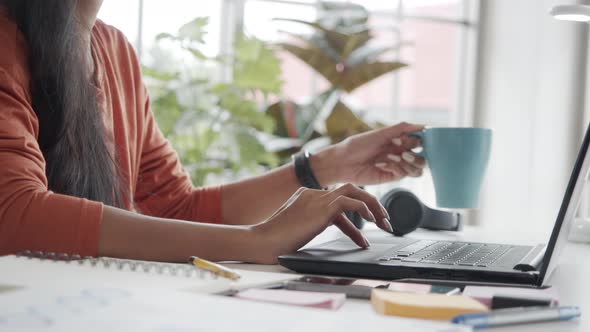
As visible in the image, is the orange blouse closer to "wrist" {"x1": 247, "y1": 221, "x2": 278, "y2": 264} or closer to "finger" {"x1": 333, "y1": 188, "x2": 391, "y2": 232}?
"wrist" {"x1": 247, "y1": 221, "x2": 278, "y2": 264}

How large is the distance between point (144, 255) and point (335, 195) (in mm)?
255

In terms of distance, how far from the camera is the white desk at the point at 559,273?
1.85 feet

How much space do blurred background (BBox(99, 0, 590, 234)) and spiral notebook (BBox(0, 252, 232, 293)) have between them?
7.67ft

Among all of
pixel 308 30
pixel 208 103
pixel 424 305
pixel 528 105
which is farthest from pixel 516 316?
pixel 528 105

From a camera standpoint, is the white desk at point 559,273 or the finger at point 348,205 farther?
the finger at point 348,205

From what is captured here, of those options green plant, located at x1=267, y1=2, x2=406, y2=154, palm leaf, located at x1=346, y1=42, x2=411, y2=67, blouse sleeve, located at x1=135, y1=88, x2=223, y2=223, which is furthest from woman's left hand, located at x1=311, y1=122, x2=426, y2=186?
palm leaf, located at x1=346, y1=42, x2=411, y2=67

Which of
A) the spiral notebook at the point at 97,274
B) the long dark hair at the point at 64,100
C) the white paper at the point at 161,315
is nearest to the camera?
the white paper at the point at 161,315

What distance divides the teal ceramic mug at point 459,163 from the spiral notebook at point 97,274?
592mm

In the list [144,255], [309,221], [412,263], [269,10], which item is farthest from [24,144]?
[269,10]

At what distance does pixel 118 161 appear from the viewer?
133 cm

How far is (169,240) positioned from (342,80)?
2946 mm

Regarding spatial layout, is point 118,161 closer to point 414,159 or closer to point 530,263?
point 414,159

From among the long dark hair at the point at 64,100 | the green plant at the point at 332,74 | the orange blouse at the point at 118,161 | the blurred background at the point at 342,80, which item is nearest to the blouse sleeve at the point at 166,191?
the orange blouse at the point at 118,161

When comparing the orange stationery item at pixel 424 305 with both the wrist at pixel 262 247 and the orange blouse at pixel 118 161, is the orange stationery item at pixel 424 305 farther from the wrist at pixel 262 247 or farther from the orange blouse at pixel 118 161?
the orange blouse at pixel 118 161
